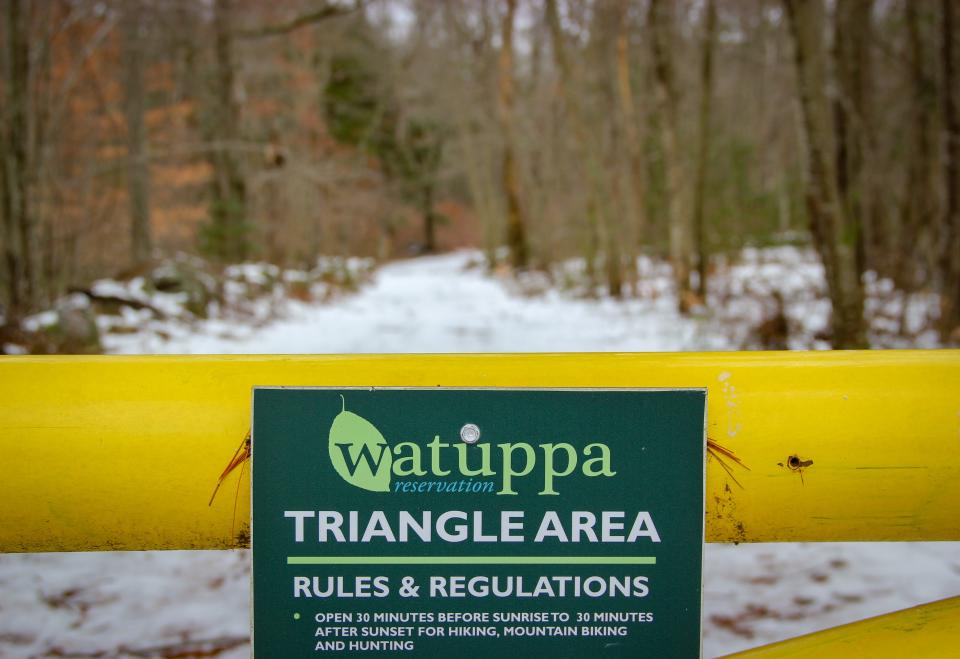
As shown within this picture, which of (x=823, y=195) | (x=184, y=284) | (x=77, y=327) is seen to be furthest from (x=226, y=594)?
(x=184, y=284)

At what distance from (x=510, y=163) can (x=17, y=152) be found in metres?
16.5

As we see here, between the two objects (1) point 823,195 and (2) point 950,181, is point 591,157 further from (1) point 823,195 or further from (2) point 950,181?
(1) point 823,195

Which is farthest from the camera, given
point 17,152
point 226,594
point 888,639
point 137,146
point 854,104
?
point 137,146

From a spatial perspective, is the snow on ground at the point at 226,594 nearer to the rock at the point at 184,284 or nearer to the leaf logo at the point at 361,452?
the leaf logo at the point at 361,452

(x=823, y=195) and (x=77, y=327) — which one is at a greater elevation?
(x=823, y=195)

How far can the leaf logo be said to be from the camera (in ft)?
5.02

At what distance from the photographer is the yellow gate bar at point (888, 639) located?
4.63 feet

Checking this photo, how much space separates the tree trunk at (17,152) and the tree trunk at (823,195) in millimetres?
7017

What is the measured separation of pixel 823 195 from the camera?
6.02 m

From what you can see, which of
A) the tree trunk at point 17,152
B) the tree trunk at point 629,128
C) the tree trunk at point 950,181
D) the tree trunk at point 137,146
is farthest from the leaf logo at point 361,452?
the tree trunk at point 629,128

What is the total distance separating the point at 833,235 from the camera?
5969 mm

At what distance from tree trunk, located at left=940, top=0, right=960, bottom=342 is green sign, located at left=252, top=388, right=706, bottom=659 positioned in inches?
247

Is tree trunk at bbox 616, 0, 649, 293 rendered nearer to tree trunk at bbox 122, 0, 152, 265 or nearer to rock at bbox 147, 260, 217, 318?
rock at bbox 147, 260, 217, 318

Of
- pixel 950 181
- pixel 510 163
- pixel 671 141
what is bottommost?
pixel 950 181
